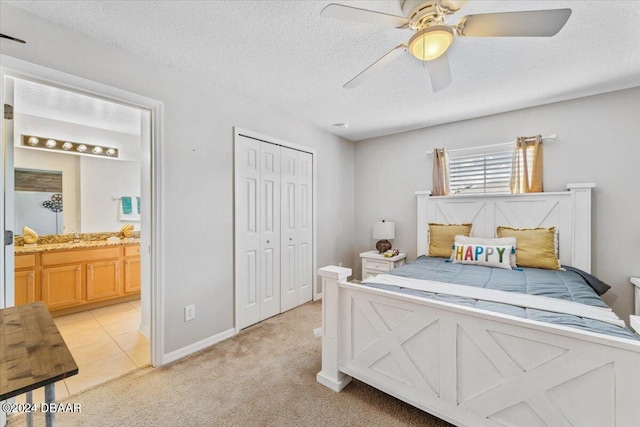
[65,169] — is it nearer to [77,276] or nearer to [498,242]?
[77,276]

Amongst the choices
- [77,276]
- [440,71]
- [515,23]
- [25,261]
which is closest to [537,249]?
[440,71]

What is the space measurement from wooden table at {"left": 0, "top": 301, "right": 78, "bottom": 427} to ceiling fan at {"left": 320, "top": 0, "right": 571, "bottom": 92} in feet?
5.62

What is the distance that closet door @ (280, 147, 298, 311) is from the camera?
332cm

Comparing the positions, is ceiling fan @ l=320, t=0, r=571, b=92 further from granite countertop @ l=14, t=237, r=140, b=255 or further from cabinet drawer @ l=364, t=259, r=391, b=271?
granite countertop @ l=14, t=237, r=140, b=255

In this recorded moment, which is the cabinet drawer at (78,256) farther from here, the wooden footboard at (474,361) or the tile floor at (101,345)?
the wooden footboard at (474,361)

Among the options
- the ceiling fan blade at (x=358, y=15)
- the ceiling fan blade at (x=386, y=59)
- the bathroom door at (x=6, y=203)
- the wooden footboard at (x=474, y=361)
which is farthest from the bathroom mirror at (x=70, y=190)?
the ceiling fan blade at (x=358, y=15)

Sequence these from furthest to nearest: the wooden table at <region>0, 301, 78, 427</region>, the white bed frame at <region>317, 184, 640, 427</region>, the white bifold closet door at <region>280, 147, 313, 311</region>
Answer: the white bifold closet door at <region>280, 147, 313, 311</region>
the white bed frame at <region>317, 184, 640, 427</region>
the wooden table at <region>0, 301, 78, 427</region>

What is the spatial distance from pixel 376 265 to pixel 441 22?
2864 mm

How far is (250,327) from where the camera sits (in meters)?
2.90

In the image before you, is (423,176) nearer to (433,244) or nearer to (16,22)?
(433,244)

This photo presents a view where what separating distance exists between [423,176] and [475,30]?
2456 mm

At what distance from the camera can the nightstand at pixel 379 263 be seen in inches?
142

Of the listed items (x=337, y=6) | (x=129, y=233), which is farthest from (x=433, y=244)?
(x=129, y=233)

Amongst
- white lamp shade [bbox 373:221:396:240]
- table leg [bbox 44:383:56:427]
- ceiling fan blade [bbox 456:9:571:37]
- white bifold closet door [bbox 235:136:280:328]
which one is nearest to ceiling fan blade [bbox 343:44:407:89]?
ceiling fan blade [bbox 456:9:571:37]
